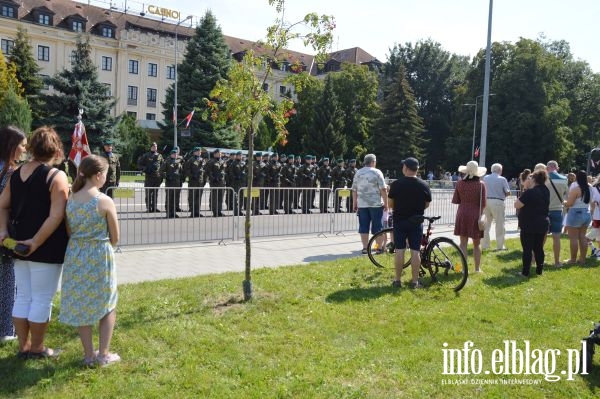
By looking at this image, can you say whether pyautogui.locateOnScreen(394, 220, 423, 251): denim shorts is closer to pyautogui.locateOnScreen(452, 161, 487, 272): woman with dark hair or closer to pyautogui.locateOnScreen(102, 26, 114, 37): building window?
pyautogui.locateOnScreen(452, 161, 487, 272): woman with dark hair

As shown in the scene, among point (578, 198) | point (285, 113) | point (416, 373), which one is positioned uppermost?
point (285, 113)

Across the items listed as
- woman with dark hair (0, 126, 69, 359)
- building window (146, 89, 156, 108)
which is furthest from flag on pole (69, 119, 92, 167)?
building window (146, 89, 156, 108)

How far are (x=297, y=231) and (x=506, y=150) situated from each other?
1778 inches

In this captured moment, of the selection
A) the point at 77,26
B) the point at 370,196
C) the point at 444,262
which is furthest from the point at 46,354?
the point at 77,26

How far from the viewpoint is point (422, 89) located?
7138cm

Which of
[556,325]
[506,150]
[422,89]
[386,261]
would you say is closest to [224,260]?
[386,261]

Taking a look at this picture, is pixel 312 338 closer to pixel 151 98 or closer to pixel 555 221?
pixel 555 221

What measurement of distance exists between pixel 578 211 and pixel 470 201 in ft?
9.85

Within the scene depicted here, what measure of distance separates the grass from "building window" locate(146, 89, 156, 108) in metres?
71.1

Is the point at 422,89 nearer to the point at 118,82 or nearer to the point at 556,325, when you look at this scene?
the point at 118,82

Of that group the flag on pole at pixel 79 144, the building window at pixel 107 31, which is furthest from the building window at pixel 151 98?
the flag on pole at pixel 79 144

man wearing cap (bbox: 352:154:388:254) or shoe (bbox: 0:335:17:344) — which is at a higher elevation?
man wearing cap (bbox: 352:154:388:254)

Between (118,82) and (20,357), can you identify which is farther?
(118,82)

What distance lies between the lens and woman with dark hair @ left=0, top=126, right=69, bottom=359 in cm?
469
